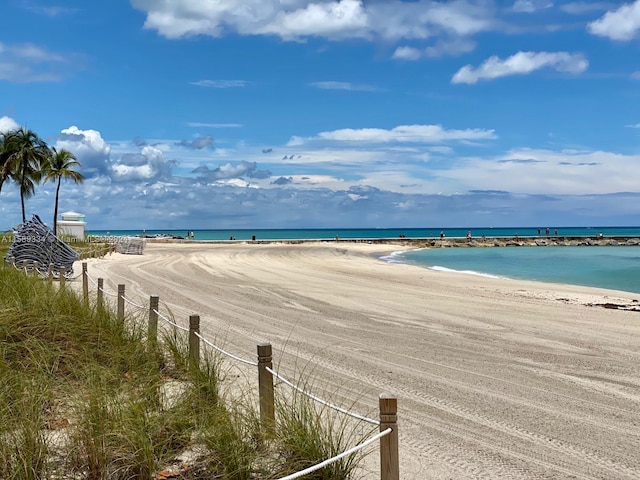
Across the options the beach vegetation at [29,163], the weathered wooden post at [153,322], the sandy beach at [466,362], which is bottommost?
the sandy beach at [466,362]

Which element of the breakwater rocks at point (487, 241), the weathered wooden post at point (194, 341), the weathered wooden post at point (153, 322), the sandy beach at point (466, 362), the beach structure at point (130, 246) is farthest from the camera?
the breakwater rocks at point (487, 241)

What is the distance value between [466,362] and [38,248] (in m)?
18.5

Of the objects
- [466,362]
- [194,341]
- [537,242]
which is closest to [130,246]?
[466,362]

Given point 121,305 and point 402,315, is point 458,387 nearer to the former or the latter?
point 121,305

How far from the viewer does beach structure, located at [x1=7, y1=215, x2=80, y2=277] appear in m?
22.5

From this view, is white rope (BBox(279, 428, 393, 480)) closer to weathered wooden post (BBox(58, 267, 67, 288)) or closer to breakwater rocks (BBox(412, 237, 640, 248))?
weathered wooden post (BBox(58, 267, 67, 288))

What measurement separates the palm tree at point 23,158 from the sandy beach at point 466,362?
33033 millimetres

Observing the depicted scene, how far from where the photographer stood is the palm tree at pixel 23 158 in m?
48.4

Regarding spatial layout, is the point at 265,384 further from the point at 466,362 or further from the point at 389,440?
the point at 466,362

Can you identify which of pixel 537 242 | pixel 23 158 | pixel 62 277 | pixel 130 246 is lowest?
pixel 537 242

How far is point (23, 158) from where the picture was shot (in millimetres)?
49125

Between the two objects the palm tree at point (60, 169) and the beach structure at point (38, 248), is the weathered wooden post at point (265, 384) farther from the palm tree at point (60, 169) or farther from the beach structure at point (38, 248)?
the palm tree at point (60, 169)

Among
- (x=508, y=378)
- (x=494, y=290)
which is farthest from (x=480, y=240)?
(x=508, y=378)

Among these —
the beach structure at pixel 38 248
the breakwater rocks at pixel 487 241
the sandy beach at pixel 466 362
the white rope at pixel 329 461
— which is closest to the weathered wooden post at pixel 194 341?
the sandy beach at pixel 466 362
